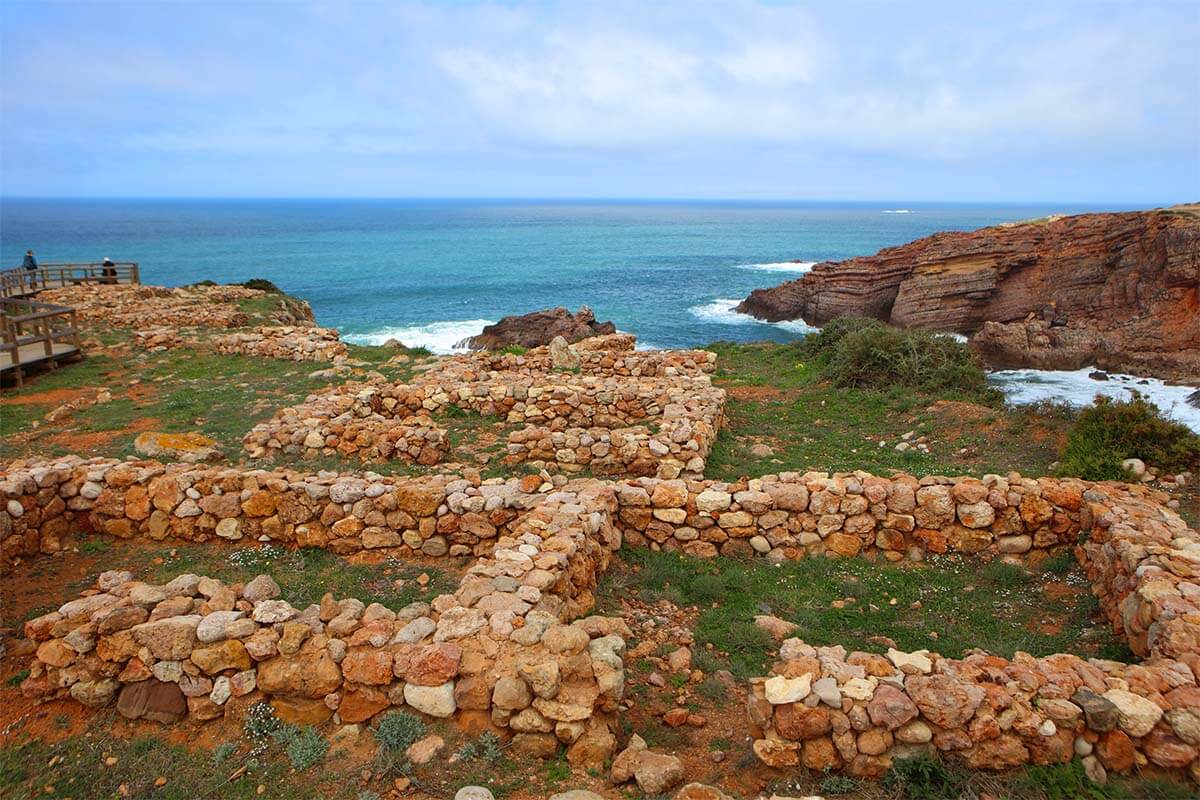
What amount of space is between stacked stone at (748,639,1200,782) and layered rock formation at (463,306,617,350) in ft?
91.5

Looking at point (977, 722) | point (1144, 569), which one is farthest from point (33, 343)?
point (1144, 569)

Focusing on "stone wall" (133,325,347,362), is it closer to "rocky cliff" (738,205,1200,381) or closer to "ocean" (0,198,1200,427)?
"ocean" (0,198,1200,427)

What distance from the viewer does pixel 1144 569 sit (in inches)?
245

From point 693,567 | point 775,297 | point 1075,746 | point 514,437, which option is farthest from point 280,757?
point 775,297

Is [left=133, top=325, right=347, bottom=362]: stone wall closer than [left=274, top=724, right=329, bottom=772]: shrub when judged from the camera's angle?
No

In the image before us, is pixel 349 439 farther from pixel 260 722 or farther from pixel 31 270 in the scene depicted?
pixel 31 270

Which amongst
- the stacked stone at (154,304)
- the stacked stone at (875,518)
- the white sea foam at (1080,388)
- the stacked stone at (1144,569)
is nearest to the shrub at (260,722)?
the stacked stone at (875,518)

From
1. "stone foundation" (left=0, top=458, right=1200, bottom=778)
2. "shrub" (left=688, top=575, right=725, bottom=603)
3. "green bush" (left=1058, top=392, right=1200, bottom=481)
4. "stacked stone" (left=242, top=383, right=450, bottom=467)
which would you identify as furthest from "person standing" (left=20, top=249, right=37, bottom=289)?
"green bush" (left=1058, top=392, right=1200, bottom=481)

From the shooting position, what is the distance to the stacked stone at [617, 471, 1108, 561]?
8094 mm

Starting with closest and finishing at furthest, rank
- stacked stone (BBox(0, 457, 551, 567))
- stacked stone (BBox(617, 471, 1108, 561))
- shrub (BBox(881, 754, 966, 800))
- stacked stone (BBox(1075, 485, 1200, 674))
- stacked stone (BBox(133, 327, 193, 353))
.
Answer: shrub (BBox(881, 754, 966, 800)), stacked stone (BBox(1075, 485, 1200, 674)), stacked stone (BBox(0, 457, 551, 567)), stacked stone (BBox(617, 471, 1108, 561)), stacked stone (BBox(133, 327, 193, 353))

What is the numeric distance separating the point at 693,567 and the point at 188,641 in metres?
5.09

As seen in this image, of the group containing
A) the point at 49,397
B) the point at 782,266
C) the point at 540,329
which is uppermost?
the point at 782,266

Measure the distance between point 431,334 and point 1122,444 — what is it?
1505 inches

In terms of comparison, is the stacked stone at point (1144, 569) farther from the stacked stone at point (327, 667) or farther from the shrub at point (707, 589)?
the stacked stone at point (327, 667)
